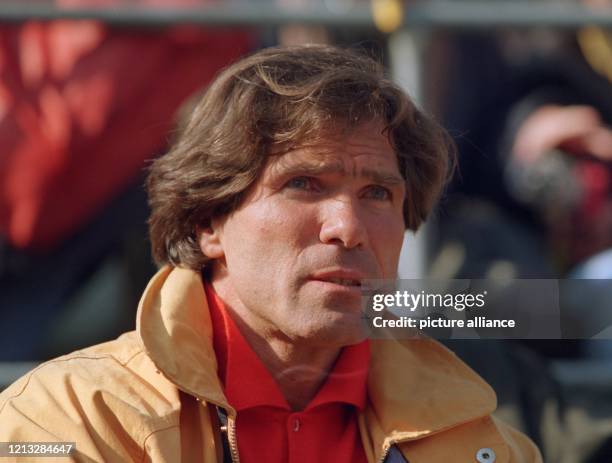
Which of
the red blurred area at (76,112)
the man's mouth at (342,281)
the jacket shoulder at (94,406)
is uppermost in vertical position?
the red blurred area at (76,112)

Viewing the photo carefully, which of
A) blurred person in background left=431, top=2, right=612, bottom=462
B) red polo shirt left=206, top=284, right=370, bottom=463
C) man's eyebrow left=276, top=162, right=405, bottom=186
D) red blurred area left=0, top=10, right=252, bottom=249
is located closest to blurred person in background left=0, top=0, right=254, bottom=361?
red blurred area left=0, top=10, right=252, bottom=249

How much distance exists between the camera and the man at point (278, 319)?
220 cm

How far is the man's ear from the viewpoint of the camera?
8.09 feet

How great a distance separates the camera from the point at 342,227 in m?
2.27

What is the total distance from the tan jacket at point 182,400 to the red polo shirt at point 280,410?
0.04 meters

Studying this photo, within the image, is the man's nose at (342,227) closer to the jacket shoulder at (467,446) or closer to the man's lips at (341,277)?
the man's lips at (341,277)

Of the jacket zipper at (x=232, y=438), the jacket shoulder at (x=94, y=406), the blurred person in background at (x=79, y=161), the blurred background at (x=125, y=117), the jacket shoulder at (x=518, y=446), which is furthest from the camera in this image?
the blurred person in background at (x=79, y=161)

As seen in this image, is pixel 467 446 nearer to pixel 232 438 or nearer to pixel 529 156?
pixel 232 438

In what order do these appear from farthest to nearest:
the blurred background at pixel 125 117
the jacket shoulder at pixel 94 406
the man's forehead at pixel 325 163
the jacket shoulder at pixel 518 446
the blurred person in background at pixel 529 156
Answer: the blurred person in background at pixel 529 156 < the blurred background at pixel 125 117 < the jacket shoulder at pixel 518 446 < the man's forehead at pixel 325 163 < the jacket shoulder at pixel 94 406

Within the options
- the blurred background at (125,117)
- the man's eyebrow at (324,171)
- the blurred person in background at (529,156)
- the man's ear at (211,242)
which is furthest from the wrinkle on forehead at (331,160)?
the blurred person in background at (529,156)

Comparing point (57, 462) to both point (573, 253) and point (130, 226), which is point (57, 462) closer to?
point (130, 226)

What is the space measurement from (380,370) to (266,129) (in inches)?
22.5

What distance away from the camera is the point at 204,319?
93.5 inches

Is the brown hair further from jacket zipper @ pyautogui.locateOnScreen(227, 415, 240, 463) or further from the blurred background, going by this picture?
the blurred background
